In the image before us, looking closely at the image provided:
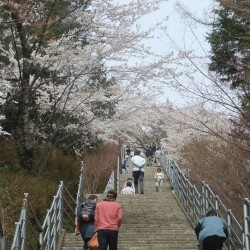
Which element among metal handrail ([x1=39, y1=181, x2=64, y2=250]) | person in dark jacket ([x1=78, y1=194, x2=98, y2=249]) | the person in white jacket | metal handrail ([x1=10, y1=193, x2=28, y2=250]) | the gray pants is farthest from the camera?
the gray pants

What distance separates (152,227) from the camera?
1198 cm

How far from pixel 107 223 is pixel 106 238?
24 centimetres

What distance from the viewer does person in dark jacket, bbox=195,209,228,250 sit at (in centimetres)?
793

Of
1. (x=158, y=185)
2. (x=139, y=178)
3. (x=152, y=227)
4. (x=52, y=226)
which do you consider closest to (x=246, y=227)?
(x=52, y=226)

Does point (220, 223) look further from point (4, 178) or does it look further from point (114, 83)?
point (114, 83)

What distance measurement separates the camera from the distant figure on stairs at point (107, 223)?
8.44 m

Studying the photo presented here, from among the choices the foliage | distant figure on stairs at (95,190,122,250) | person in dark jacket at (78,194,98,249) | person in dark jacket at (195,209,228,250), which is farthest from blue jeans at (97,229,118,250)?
the foliage

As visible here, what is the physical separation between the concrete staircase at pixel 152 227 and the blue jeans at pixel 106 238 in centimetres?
140

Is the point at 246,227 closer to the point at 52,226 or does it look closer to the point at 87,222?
the point at 87,222

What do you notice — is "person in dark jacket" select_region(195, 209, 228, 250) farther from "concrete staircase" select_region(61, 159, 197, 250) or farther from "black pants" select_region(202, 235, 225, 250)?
"concrete staircase" select_region(61, 159, 197, 250)

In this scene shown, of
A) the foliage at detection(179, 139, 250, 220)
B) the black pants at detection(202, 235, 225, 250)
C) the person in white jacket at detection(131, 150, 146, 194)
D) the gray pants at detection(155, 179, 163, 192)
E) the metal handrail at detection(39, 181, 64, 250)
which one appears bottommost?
the black pants at detection(202, 235, 225, 250)

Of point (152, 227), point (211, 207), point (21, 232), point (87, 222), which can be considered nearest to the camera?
point (21, 232)

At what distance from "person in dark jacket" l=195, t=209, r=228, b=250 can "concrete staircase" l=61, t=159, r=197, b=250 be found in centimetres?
189

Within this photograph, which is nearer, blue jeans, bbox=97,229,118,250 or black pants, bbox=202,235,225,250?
black pants, bbox=202,235,225,250
